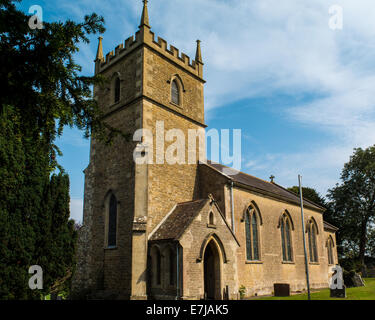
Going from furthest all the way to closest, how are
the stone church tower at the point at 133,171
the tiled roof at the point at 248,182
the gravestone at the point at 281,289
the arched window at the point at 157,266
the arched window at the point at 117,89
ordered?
the tiled roof at the point at 248,182, the gravestone at the point at 281,289, the arched window at the point at 117,89, the stone church tower at the point at 133,171, the arched window at the point at 157,266

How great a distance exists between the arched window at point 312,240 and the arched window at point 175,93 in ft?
60.4

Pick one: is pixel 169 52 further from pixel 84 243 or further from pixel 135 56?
pixel 84 243

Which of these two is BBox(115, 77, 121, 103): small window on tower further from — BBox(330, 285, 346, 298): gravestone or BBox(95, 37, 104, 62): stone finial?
BBox(330, 285, 346, 298): gravestone

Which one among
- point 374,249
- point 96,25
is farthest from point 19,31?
point 374,249

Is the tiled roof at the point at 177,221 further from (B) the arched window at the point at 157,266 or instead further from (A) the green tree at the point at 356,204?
(A) the green tree at the point at 356,204

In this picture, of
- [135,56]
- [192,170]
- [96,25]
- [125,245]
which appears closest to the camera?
[96,25]

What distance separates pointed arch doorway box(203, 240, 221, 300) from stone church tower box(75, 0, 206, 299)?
3.37 metres

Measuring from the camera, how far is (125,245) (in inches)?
670

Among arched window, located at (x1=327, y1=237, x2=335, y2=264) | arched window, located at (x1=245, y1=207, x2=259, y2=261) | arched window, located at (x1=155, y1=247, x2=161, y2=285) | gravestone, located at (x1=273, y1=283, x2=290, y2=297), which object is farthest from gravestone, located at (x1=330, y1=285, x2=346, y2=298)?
arched window, located at (x1=327, y1=237, x2=335, y2=264)

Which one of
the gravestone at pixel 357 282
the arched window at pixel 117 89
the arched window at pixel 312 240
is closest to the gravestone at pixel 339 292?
the arched window at pixel 312 240

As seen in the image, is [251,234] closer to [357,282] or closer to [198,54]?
[357,282]

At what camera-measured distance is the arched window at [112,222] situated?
18.3 m
